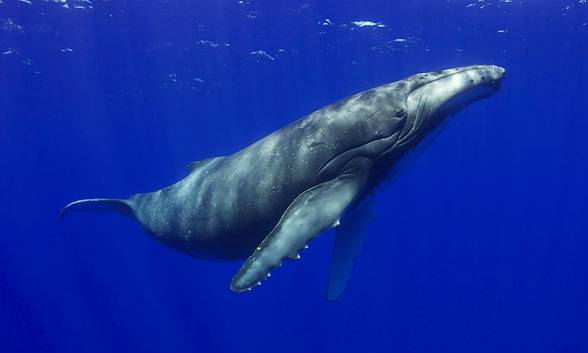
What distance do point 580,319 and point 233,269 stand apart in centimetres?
2449

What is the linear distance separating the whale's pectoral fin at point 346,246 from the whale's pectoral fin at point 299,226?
293 cm

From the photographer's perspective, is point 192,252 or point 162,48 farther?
point 162,48

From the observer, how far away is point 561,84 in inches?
1686

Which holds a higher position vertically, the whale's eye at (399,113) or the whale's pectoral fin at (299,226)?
the whale's eye at (399,113)

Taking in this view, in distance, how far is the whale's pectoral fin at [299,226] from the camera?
5.69 m

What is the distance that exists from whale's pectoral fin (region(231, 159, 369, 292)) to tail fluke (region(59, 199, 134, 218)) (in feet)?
19.6

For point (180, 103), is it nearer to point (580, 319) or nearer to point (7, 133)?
point (7, 133)

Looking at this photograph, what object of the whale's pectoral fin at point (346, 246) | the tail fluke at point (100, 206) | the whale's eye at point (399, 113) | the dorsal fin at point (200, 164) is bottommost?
the whale's pectoral fin at point (346, 246)

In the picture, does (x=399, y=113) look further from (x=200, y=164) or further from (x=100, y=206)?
(x=100, y=206)

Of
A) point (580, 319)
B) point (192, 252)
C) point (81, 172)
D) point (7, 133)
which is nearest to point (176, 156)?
point (81, 172)

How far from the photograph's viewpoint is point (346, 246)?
31.1 feet

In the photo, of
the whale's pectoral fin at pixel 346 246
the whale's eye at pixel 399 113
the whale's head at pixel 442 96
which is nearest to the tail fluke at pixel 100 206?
the whale's pectoral fin at pixel 346 246

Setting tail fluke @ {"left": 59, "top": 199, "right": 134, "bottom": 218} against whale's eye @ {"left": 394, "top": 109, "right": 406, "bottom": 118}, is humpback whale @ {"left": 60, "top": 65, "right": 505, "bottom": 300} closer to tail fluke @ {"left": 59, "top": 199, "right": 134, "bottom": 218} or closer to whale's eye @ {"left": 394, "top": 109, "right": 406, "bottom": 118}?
whale's eye @ {"left": 394, "top": 109, "right": 406, "bottom": 118}

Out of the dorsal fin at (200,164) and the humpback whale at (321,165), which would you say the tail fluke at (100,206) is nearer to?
the dorsal fin at (200,164)
